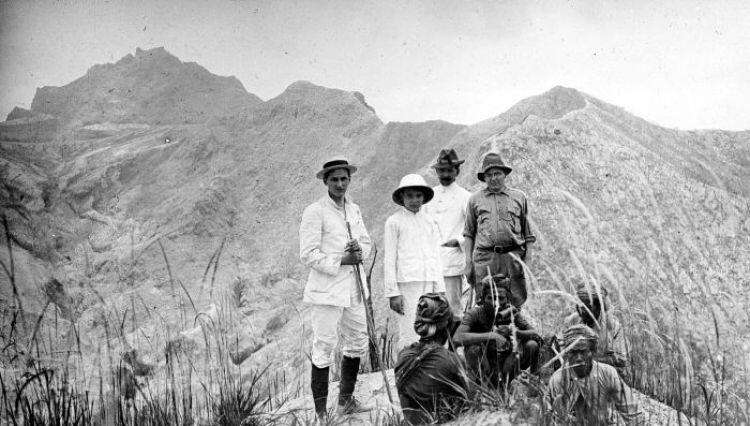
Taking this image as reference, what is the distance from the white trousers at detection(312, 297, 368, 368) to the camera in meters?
3.62

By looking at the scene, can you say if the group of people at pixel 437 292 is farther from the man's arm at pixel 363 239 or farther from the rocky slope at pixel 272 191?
the rocky slope at pixel 272 191

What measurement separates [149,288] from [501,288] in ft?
48.0

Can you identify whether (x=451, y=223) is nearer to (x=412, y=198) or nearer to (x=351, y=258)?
(x=412, y=198)

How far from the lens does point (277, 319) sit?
13375mm

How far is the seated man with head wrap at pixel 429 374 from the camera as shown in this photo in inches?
106

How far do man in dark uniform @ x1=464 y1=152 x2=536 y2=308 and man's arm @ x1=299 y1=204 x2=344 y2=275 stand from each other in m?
1.01

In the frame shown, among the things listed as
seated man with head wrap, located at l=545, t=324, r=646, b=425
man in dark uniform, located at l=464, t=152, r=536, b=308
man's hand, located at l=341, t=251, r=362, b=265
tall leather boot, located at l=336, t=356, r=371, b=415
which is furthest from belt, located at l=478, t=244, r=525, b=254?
seated man with head wrap, located at l=545, t=324, r=646, b=425

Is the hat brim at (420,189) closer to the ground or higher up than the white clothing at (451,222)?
higher up

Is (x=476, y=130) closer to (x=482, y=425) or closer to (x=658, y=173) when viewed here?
(x=658, y=173)

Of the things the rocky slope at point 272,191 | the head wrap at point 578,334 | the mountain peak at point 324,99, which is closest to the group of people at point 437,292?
the head wrap at point 578,334

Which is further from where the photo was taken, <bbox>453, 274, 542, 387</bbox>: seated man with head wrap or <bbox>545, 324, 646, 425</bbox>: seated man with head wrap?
<bbox>453, 274, 542, 387</bbox>: seated man with head wrap

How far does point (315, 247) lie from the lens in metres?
3.68

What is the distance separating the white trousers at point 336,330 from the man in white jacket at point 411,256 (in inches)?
13.4

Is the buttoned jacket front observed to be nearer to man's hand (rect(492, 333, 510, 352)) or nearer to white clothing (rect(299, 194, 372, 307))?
white clothing (rect(299, 194, 372, 307))
